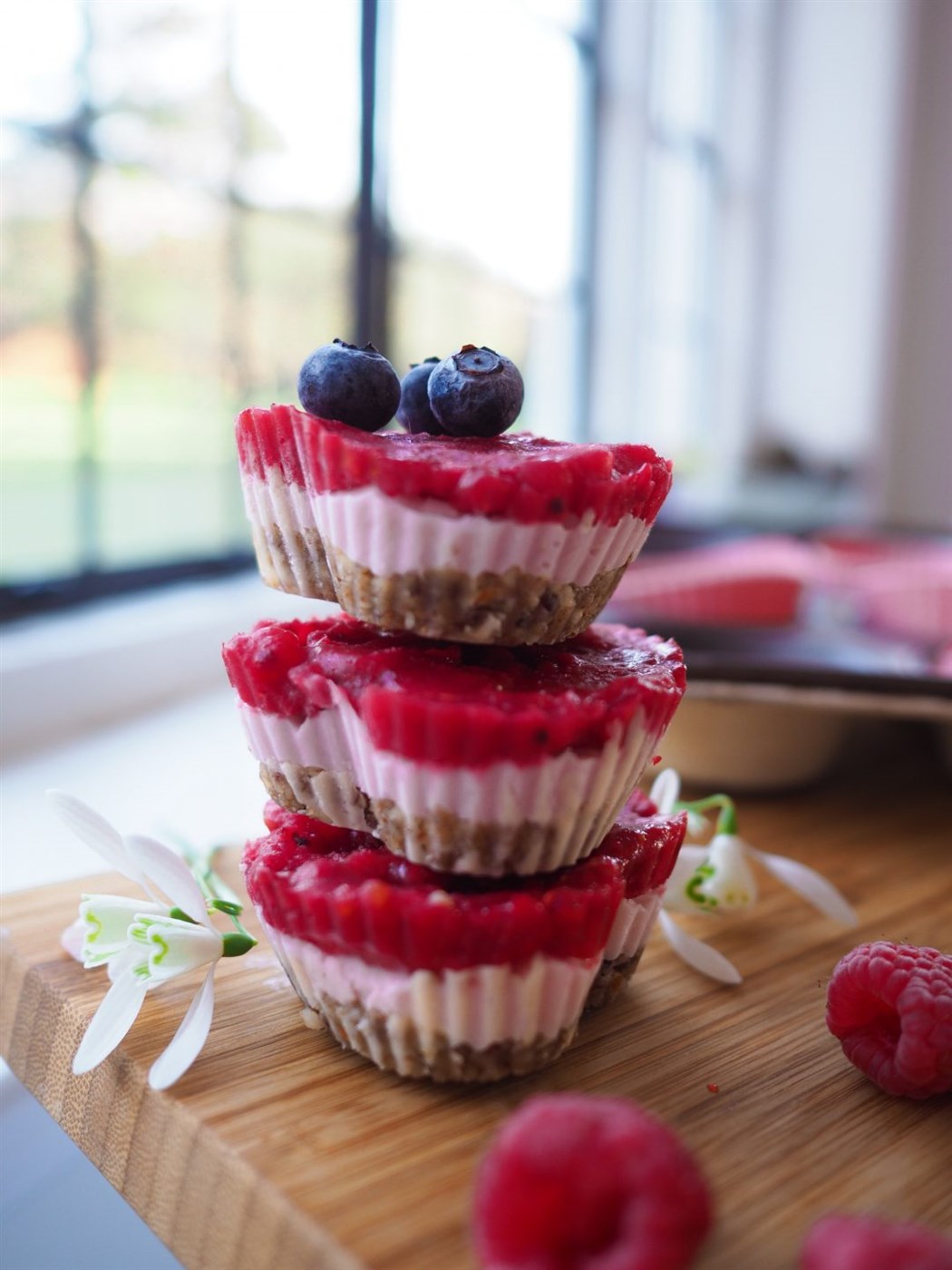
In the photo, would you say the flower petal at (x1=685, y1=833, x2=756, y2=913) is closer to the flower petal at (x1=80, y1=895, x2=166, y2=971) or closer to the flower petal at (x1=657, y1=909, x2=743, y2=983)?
the flower petal at (x1=657, y1=909, x2=743, y2=983)

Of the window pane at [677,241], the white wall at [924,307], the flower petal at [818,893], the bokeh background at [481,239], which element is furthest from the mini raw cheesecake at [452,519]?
the white wall at [924,307]

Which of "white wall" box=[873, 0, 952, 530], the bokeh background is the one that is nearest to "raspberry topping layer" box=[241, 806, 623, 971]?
the bokeh background

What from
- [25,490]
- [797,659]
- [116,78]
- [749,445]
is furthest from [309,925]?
[749,445]

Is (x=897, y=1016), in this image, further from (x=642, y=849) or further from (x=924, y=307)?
(x=924, y=307)

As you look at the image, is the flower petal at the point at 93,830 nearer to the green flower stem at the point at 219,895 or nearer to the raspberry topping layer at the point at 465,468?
the green flower stem at the point at 219,895

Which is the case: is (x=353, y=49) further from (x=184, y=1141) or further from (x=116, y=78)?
(x=184, y=1141)
